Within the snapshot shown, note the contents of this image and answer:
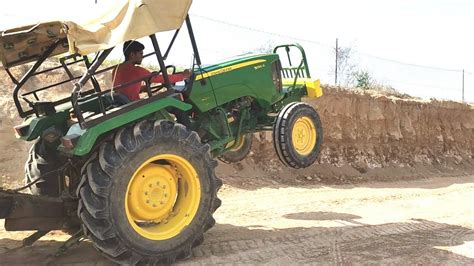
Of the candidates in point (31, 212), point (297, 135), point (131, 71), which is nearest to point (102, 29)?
point (131, 71)

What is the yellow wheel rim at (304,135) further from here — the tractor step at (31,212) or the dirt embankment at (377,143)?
the dirt embankment at (377,143)

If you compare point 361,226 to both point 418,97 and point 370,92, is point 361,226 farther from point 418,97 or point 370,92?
point 418,97

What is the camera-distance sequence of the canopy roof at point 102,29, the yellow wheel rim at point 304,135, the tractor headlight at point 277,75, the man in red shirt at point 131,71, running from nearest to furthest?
the canopy roof at point 102,29
the man in red shirt at point 131,71
the yellow wheel rim at point 304,135
the tractor headlight at point 277,75

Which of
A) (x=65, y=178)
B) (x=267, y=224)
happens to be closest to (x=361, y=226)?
(x=267, y=224)

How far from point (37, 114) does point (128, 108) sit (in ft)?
4.50

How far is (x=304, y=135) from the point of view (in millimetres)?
7039

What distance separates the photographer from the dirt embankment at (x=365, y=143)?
33.4 feet

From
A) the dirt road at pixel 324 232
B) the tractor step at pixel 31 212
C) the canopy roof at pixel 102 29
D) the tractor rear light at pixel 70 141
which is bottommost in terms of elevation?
→ the dirt road at pixel 324 232

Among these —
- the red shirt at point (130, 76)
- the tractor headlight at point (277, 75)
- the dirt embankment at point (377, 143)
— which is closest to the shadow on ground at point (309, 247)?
the red shirt at point (130, 76)

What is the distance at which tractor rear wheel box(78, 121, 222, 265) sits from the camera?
466 cm

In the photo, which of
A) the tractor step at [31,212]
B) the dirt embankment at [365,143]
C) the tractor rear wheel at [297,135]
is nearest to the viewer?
the tractor step at [31,212]

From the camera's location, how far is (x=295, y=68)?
791 cm

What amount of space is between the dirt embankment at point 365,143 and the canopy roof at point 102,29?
4.02m

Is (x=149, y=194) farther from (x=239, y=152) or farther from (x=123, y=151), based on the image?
(x=239, y=152)
